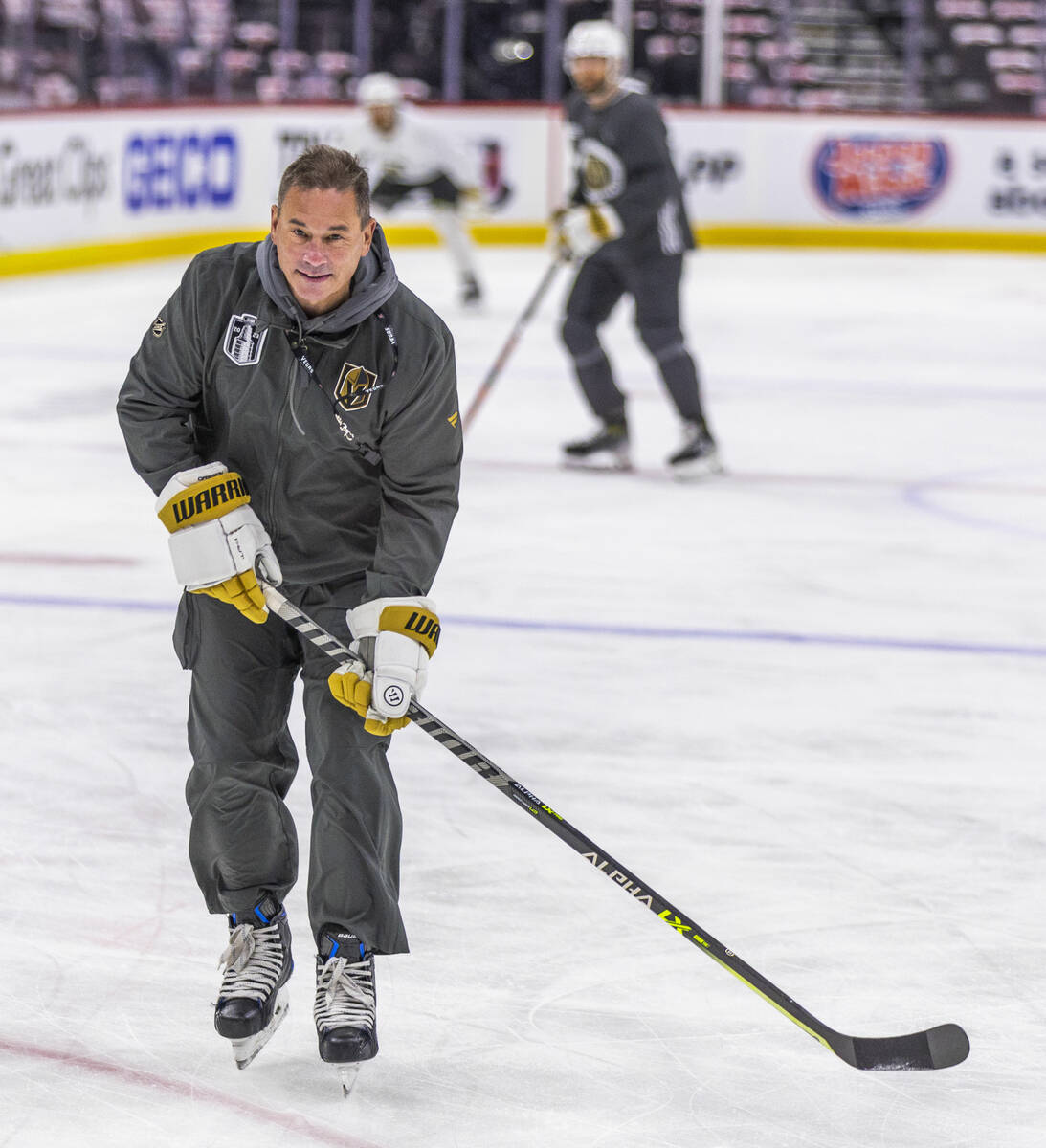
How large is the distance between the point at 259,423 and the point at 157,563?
3160mm

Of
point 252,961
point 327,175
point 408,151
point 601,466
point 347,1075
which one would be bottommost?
point 601,466

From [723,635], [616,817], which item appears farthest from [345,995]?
[723,635]

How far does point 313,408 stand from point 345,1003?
0.77m

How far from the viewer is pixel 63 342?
9586mm

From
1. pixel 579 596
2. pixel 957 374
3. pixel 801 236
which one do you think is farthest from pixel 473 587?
pixel 801 236

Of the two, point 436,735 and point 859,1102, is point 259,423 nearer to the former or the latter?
point 436,735

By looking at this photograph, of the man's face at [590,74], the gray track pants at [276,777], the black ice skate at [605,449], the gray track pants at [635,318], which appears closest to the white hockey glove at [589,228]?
the gray track pants at [635,318]

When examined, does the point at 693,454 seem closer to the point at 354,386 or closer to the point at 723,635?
the point at 723,635

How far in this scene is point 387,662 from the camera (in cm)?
241

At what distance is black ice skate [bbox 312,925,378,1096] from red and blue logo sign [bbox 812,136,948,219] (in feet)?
42.5

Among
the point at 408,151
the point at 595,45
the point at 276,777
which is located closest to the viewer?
the point at 276,777

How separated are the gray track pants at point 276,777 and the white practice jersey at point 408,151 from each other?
Answer: 29.1ft

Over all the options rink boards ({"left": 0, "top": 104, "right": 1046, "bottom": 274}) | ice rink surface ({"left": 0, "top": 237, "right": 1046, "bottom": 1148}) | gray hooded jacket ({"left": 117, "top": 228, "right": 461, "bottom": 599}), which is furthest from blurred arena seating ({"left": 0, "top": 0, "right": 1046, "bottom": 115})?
gray hooded jacket ({"left": 117, "top": 228, "right": 461, "bottom": 599})

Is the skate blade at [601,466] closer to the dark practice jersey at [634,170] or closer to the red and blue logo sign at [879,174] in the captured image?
the dark practice jersey at [634,170]
